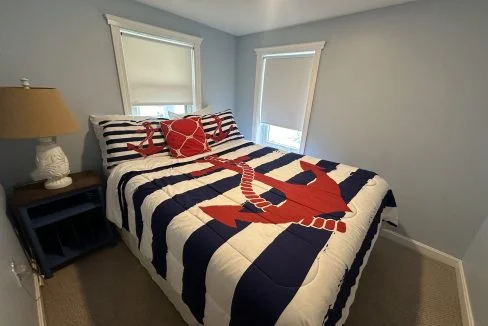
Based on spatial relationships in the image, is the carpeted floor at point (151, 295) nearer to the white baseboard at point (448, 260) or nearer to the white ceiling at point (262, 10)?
the white baseboard at point (448, 260)

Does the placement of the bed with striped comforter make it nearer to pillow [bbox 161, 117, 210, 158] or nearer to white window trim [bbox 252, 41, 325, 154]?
pillow [bbox 161, 117, 210, 158]

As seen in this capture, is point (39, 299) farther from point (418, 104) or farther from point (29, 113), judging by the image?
point (418, 104)

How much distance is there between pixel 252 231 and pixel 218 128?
1513 mm

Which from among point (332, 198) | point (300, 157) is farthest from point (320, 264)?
point (300, 157)

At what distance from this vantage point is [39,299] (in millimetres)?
1241

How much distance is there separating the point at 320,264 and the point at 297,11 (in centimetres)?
224

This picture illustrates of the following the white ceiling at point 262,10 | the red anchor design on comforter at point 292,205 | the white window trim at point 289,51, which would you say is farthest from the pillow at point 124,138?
the white window trim at point 289,51

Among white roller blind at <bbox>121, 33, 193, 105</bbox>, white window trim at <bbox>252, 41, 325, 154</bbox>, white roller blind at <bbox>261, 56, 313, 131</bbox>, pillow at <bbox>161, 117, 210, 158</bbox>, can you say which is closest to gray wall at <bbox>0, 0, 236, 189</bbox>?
white roller blind at <bbox>121, 33, 193, 105</bbox>

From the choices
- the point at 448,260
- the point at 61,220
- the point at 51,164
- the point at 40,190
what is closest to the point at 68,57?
the point at 51,164

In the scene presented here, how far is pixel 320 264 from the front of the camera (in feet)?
2.52

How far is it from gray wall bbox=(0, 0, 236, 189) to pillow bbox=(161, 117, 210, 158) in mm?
617

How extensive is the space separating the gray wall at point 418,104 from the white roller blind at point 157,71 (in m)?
1.41

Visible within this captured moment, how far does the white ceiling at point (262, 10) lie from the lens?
1746mm

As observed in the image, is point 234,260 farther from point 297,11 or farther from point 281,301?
point 297,11
